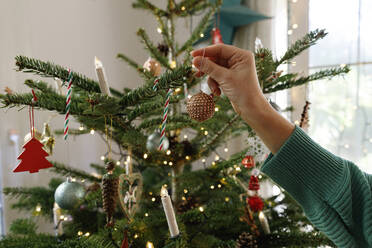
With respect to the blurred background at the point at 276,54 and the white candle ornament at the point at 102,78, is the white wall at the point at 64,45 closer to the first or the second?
the blurred background at the point at 276,54

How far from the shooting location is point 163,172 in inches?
41.4

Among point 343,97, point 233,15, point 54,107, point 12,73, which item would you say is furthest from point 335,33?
point 12,73

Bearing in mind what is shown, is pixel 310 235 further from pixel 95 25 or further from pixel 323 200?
pixel 95 25

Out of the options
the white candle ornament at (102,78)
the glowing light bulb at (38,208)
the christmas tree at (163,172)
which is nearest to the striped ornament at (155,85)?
the christmas tree at (163,172)

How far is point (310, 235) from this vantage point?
2.41 feet

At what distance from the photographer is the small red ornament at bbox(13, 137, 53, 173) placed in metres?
0.54

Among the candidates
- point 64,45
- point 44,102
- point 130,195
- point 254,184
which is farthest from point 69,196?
point 64,45

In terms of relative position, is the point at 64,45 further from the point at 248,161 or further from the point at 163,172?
the point at 248,161

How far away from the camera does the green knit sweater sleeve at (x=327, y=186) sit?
1.57 ft

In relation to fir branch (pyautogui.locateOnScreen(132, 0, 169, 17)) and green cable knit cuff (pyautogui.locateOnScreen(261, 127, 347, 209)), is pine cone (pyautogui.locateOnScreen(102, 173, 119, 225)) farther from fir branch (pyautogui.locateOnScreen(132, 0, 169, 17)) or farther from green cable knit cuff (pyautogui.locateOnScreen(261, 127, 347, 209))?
fir branch (pyautogui.locateOnScreen(132, 0, 169, 17))

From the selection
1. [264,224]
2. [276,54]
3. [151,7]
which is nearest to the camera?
[264,224]

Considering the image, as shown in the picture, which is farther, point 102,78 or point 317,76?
point 317,76

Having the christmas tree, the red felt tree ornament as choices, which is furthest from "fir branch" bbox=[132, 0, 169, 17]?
the red felt tree ornament

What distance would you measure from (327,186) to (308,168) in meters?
0.04
